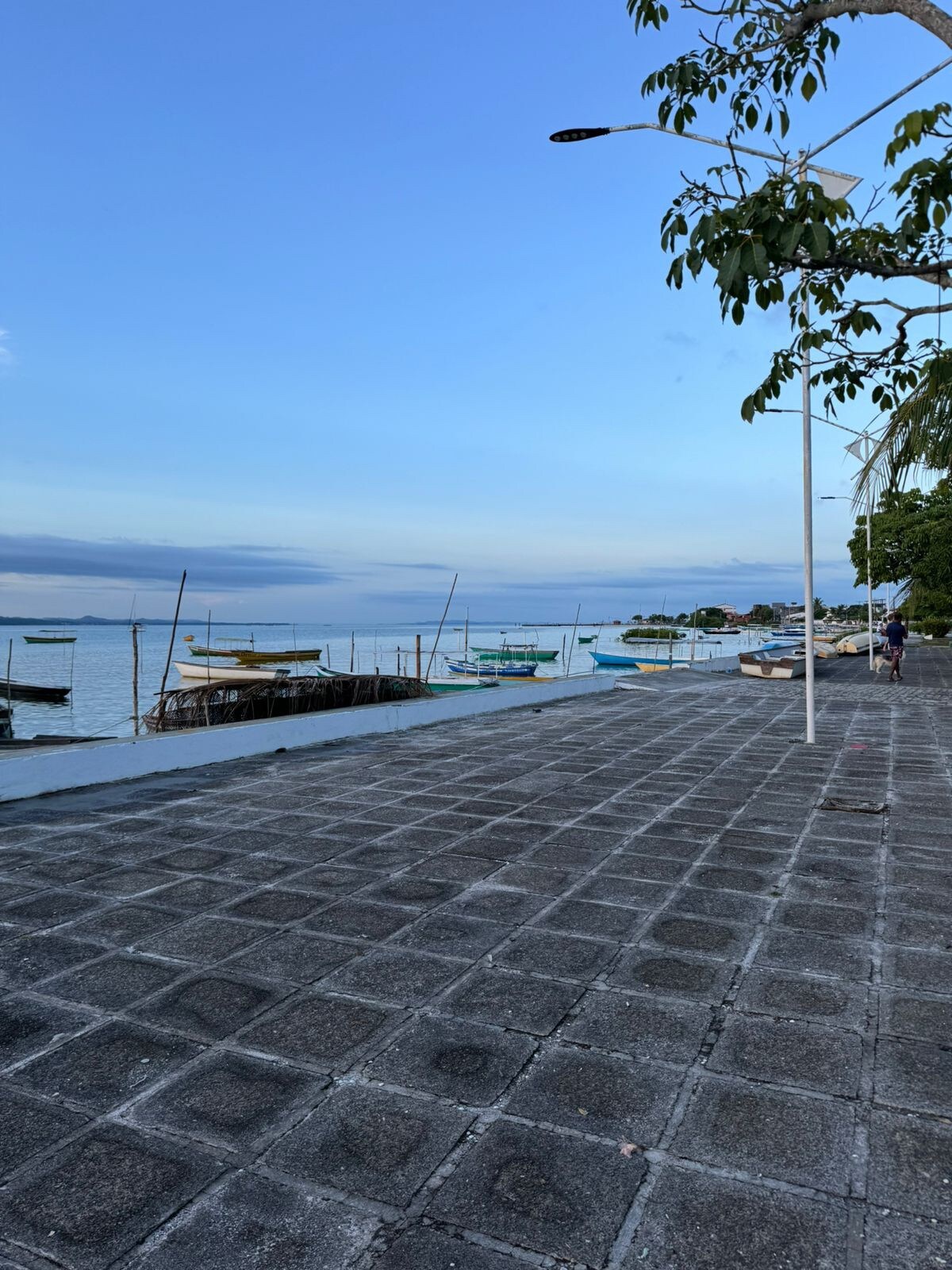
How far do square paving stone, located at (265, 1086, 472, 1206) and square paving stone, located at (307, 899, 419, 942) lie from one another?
1.10m

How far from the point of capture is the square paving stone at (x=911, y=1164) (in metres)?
1.83

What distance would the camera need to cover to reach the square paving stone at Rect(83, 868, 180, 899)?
3.84 meters

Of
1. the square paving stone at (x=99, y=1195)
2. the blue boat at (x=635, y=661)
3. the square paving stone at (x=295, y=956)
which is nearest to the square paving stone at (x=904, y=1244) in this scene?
the square paving stone at (x=99, y=1195)

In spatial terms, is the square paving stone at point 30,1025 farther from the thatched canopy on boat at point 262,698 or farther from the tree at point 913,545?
the tree at point 913,545

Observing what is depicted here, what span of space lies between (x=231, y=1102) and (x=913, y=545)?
19.5 meters

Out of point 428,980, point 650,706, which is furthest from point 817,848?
point 650,706

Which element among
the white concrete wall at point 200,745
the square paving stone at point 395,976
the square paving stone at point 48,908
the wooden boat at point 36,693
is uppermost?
the white concrete wall at point 200,745

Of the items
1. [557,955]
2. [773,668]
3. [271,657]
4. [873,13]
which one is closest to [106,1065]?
[557,955]

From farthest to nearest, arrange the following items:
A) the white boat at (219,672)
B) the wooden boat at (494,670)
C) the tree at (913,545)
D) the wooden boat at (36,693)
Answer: the wooden boat at (494,670)
the wooden boat at (36,693)
the white boat at (219,672)
the tree at (913,545)

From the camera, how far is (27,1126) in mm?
2119

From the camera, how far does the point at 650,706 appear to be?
12.1m

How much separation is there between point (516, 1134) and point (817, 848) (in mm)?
3101

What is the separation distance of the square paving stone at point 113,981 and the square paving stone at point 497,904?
1.21 meters

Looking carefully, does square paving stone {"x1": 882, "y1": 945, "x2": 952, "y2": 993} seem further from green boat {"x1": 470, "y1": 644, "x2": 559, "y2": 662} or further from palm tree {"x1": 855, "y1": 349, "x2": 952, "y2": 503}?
green boat {"x1": 470, "y1": 644, "x2": 559, "y2": 662}
